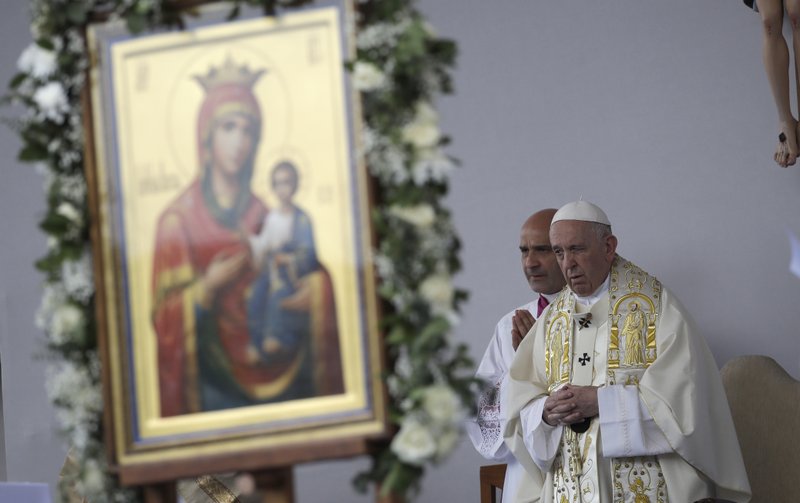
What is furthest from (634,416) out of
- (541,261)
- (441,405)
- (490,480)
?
(441,405)

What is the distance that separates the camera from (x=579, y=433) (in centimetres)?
624

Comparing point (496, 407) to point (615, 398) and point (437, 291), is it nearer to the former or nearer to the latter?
point (615, 398)

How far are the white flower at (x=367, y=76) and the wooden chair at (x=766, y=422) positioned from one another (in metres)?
3.91

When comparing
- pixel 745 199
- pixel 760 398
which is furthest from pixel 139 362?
pixel 745 199

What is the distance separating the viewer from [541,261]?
25.0 feet

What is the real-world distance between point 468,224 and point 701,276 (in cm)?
174

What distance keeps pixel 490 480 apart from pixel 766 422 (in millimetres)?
1869

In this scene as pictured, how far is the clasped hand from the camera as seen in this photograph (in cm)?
612

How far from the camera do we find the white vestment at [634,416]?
19.7 ft

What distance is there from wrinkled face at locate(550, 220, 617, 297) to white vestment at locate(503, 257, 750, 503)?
86 mm

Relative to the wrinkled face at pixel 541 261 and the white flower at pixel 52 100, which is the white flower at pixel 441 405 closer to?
the white flower at pixel 52 100

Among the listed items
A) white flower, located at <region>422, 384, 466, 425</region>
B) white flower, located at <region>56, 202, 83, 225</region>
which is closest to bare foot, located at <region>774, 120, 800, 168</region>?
white flower, located at <region>422, 384, 466, 425</region>

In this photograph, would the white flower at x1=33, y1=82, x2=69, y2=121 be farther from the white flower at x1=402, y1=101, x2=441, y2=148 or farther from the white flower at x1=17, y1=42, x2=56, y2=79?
the white flower at x1=402, y1=101, x2=441, y2=148

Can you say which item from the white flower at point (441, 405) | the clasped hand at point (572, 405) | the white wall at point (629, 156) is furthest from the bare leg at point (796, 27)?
the white flower at point (441, 405)
